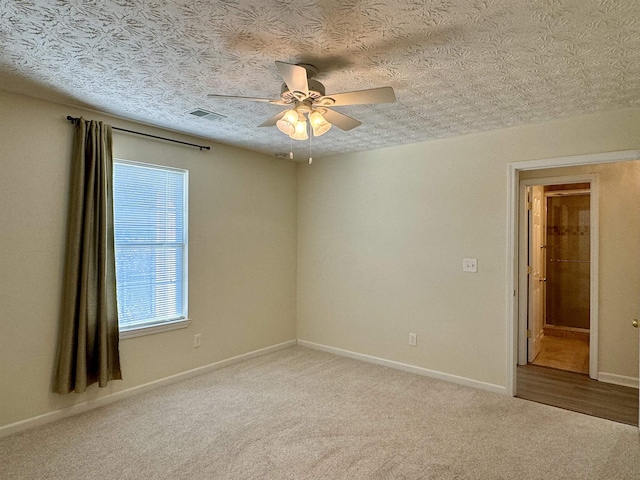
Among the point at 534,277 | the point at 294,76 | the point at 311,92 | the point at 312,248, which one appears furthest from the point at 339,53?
the point at 534,277

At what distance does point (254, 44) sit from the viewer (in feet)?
6.59

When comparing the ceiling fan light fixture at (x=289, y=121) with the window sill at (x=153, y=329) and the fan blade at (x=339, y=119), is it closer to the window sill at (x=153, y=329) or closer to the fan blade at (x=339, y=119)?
the fan blade at (x=339, y=119)

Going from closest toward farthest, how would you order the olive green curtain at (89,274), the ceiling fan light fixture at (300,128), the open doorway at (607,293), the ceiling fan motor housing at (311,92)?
the ceiling fan motor housing at (311,92)
the ceiling fan light fixture at (300,128)
the olive green curtain at (89,274)
the open doorway at (607,293)

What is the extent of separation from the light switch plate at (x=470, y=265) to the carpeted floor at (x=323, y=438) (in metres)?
1.13

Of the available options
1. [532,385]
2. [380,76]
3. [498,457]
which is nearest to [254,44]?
[380,76]

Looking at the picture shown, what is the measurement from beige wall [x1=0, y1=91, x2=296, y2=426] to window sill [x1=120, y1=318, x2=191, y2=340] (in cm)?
5

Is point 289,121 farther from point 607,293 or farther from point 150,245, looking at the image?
point 607,293

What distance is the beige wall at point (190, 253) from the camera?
2809 millimetres

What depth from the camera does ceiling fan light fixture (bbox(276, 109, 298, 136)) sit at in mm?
2266

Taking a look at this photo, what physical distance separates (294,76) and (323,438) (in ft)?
7.74

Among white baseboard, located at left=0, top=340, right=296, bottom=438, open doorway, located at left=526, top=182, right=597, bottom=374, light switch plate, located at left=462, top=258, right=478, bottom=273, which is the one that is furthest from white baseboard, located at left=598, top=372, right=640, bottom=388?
white baseboard, located at left=0, top=340, right=296, bottom=438

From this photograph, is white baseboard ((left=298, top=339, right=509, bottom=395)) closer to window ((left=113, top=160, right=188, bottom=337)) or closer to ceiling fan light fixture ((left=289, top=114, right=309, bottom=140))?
window ((left=113, top=160, right=188, bottom=337))

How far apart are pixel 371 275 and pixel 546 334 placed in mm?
3506

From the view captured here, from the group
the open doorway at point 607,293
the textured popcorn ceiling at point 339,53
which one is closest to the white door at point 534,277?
the open doorway at point 607,293
